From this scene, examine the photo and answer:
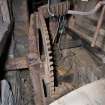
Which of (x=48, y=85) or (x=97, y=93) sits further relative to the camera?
(x=48, y=85)

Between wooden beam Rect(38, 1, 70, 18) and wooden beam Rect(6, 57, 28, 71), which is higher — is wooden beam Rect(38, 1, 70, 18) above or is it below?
above

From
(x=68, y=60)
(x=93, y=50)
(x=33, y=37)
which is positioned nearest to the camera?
(x=93, y=50)

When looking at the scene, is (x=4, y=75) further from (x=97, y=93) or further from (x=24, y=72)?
(x=97, y=93)

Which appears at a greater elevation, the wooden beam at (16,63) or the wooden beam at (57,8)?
the wooden beam at (57,8)

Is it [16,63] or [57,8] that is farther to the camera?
[16,63]

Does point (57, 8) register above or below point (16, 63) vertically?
above

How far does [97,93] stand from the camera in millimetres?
1117

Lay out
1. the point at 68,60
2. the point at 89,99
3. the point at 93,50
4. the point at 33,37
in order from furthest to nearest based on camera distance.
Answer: the point at 68,60 < the point at 33,37 < the point at 93,50 < the point at 89,99

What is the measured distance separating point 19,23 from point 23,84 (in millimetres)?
866

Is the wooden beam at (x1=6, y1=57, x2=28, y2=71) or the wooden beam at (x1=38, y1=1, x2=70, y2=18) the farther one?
the wooden beam at (x1=6, y1=57, x2=28, y2=71)

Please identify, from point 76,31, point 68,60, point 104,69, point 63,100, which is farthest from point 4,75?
point 63,100

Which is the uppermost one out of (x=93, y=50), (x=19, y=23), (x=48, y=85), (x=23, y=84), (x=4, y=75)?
(x=19, y=23)

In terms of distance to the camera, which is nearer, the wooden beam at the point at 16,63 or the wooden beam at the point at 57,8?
the wooden beam at the point at 57,8

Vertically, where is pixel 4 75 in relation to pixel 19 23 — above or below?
below
